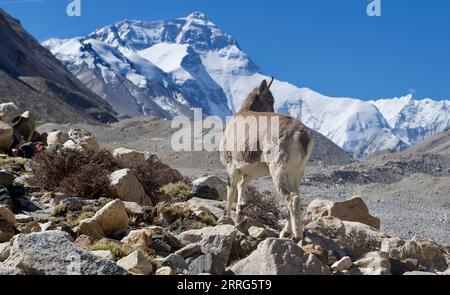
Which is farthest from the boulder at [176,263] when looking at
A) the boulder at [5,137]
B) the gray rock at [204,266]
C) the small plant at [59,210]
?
the boulder at [5,137]

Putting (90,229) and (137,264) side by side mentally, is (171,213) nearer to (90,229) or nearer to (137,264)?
(90,229)

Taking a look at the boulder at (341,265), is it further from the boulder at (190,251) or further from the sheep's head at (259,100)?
the sheep's head at (259,100)

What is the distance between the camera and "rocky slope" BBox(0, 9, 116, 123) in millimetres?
102062

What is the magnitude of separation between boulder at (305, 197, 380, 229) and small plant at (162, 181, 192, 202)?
3.23 m

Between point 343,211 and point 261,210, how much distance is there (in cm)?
202

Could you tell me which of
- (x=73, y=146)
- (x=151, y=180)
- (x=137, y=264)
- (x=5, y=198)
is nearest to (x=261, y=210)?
(x=151, y=180)

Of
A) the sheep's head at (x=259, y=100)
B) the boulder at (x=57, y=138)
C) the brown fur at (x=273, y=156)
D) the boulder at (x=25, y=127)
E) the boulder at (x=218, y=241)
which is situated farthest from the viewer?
the boulder at (x=25, y=127)

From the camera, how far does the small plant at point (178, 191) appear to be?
1677cm

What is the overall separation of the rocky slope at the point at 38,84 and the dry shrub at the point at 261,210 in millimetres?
83618

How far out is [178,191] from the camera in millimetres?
17156

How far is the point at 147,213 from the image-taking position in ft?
42.1
